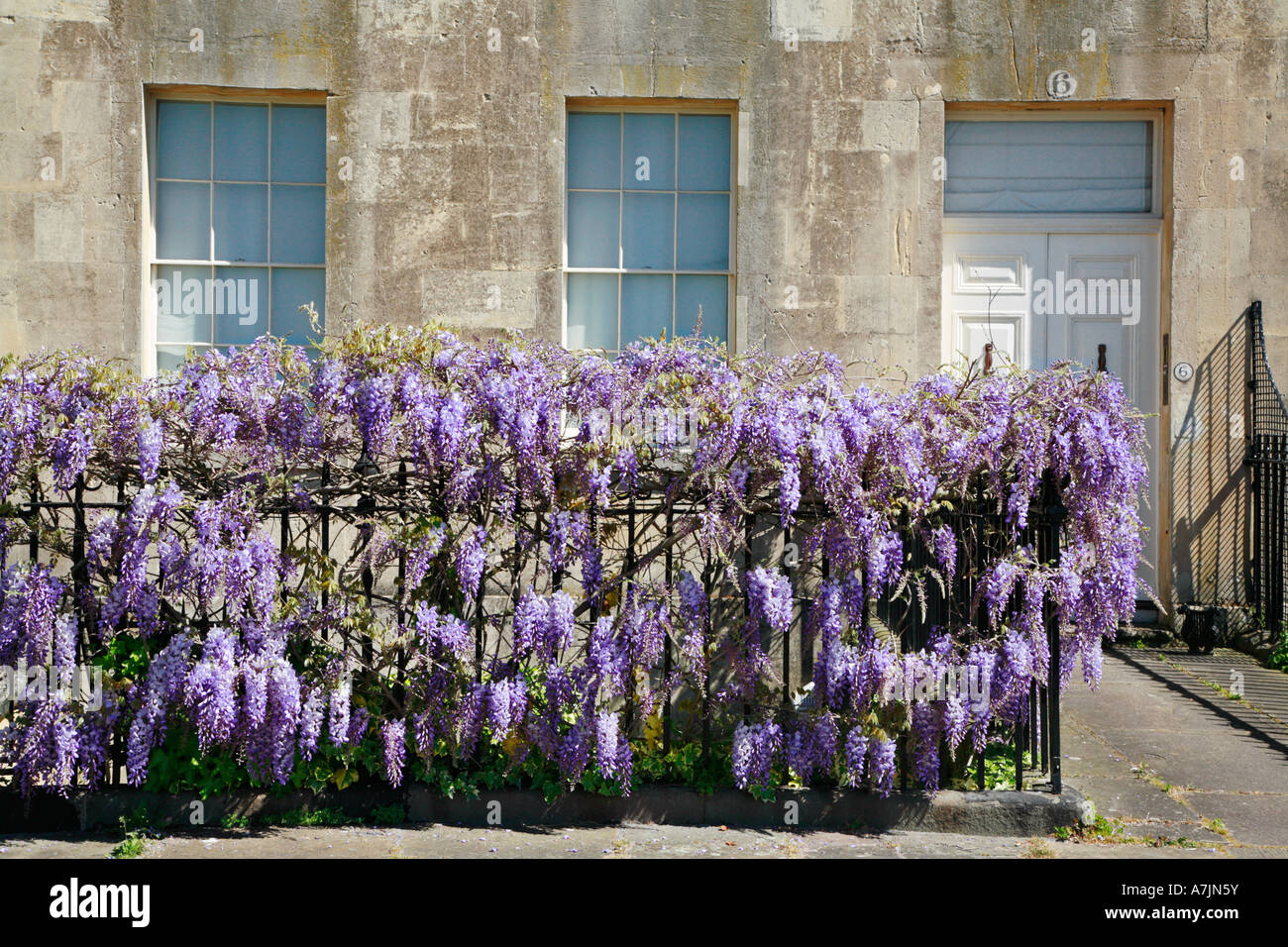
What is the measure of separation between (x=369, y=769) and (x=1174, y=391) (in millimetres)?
6707

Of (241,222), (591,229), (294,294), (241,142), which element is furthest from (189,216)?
(591,229)

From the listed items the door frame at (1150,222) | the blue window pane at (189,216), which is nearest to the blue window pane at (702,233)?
the door frame at (1150,222)

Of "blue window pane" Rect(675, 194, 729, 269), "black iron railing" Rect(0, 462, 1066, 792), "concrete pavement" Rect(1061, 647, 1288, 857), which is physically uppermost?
"blue window pane" Rect(675, 194, 729, 269)

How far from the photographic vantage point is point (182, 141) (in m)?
9.07

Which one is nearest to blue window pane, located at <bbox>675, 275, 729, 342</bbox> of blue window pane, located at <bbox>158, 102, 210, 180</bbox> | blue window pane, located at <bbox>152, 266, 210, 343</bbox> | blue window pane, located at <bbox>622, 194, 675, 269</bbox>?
blue window pane, located at <bbox>622, 194, 675, 269</bbox>

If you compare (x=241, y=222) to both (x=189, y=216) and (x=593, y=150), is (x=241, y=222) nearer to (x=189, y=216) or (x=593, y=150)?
(x=189, y=216)

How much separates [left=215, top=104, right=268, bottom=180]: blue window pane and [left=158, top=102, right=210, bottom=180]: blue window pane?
0.33 feet

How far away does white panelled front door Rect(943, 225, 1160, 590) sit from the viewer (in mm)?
9500

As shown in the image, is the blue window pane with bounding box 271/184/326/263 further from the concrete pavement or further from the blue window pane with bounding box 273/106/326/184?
the concrete pavement

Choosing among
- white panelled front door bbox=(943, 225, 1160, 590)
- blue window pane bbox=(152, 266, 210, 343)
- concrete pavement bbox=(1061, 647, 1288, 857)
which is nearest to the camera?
concrete pavement bbox=(1061, 647, 1288, 857)

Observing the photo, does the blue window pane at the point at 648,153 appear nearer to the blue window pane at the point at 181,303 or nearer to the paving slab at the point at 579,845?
the blue window pane at the point at 181,303

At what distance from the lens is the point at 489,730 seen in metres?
5.81

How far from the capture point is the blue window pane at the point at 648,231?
30.3 ft

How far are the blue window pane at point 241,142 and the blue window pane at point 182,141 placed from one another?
100 mm
